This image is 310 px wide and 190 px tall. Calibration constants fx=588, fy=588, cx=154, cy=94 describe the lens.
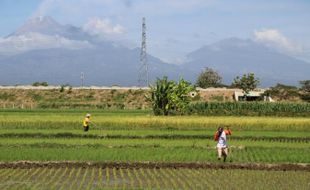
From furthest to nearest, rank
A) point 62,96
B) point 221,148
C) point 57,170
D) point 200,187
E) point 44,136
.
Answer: point 62,96 → point 44,136 → point 221,148 → point 57,170 → point 200,187

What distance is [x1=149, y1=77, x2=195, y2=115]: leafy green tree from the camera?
56250 mm

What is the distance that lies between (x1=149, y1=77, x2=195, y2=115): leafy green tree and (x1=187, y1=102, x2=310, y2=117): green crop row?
1543mm

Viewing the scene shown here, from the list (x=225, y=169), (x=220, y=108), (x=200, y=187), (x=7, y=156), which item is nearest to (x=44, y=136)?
(x=7, y=156)

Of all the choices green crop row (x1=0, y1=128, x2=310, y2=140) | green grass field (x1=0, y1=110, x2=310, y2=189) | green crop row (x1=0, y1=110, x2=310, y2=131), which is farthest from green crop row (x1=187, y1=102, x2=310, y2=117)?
green crop row (x1=0, y1=128, x2=310, y2=140)

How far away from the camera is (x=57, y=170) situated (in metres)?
22.0

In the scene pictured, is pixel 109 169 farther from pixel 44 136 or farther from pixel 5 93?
pixel 5 93

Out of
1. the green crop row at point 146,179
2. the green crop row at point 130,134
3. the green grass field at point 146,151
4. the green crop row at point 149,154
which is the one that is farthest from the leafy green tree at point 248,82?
the green crop row at point 146,179

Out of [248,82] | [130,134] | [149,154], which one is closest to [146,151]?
[149,154]

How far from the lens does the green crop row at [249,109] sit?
58.5m

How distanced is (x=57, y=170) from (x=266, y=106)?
40.6 m

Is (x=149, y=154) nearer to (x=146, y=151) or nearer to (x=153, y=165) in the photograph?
(x=146, y=151)

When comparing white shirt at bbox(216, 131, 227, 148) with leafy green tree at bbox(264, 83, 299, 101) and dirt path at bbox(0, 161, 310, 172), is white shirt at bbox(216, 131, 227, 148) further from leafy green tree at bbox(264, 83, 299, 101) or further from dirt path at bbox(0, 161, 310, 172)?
leafy green tree at bbox(264, 83, 299, 101)

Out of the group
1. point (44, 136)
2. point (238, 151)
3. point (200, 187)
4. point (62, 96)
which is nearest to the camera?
point (200, 187)

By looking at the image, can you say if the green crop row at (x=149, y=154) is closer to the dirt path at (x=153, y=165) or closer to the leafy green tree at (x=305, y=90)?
the dirt path at (x=153, y=165)
